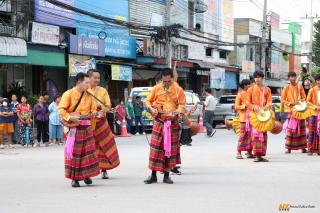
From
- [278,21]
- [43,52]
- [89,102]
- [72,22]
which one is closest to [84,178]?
A: [89,102]

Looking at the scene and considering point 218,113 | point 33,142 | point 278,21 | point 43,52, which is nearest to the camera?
point 33,142

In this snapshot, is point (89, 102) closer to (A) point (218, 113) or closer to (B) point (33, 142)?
(B) point (33, 142)

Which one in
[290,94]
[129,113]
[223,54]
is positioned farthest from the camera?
[223,54]

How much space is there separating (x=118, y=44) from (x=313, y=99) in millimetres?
18223

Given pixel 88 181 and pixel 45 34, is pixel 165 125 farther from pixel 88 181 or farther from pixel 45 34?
pixel 45 34

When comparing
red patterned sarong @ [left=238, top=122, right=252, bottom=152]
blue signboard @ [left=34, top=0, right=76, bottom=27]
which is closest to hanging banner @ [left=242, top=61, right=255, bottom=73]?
blue signboard @ [left=34, top=0, right=76, bottom=27]

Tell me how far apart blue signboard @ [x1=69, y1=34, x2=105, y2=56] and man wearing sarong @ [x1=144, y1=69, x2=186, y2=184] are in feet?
59.1

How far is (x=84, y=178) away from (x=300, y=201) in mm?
3353

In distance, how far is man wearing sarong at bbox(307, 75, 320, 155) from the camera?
14.7m

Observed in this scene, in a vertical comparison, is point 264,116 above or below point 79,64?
A: below

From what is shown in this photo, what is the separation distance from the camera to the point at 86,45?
2886cm

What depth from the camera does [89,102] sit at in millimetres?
9945

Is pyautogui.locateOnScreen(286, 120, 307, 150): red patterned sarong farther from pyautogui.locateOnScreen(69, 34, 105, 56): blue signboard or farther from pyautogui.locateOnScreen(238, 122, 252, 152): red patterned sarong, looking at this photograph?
pyautogui.locateOnScreen(69, 34, 105, 56): blue signboard

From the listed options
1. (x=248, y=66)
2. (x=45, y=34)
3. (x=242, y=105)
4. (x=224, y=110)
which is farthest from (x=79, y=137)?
(x=248, y=66)
